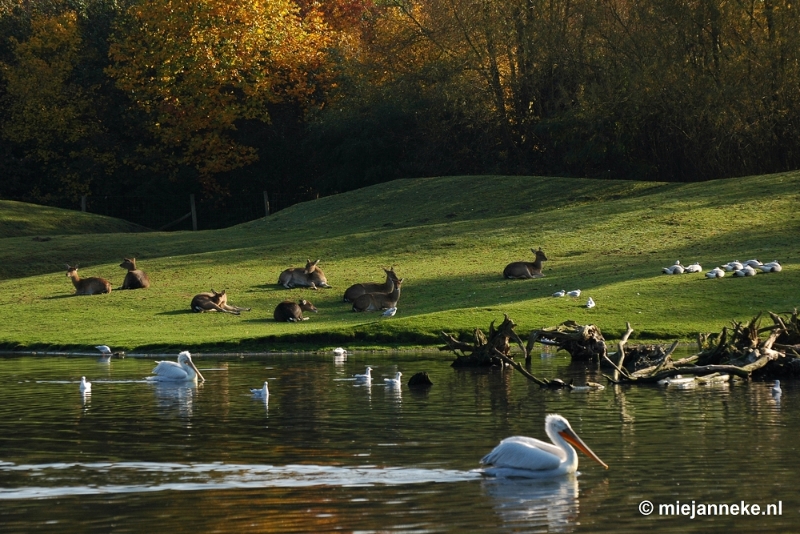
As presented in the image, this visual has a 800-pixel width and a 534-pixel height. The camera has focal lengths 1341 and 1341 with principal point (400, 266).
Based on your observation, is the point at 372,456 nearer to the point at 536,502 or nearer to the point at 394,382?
the point at 536,502

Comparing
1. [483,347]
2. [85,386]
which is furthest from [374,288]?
[85,386]

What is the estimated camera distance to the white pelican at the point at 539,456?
42.9 ft

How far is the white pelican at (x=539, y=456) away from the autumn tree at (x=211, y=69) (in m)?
53.8

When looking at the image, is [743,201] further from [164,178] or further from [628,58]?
[164,178]

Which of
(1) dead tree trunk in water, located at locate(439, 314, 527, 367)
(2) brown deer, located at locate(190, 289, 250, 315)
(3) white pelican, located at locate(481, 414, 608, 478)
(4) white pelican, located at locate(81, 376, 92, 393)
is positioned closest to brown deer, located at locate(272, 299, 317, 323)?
(2) brown deer, located at locate(190, 289, 250, 315)

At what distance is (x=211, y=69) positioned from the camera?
65.2m

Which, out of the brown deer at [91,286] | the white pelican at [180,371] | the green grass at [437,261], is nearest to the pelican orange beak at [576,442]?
the white pelican at [180,371]

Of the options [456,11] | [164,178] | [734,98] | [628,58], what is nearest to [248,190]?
[164,178]

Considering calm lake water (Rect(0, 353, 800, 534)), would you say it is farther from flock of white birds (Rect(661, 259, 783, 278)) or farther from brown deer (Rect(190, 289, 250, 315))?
flock of white birds (Rect(661, 259, 783, 278))

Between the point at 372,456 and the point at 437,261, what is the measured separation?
27.7 meters

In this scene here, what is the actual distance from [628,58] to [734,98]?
614 centimetres

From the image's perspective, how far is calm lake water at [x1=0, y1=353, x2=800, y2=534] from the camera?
11.5m

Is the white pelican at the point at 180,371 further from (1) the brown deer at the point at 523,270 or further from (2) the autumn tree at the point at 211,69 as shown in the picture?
(2) the autumn tree at the point at 211,69

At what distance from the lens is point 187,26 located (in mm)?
65625
